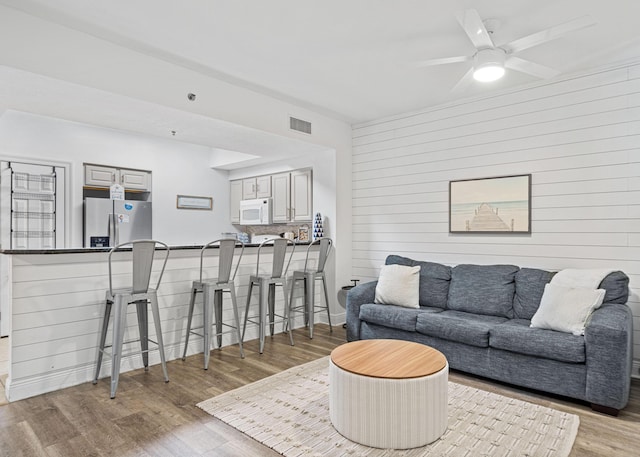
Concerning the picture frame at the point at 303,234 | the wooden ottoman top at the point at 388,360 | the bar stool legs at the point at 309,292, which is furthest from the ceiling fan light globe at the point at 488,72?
the picture frame at the point at 303,234

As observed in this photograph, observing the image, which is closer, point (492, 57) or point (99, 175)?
point (492, 57)

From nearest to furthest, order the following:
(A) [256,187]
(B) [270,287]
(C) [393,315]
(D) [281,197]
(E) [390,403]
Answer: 1. (E) [390,403]
2. (C) [393,315]
3. (B) [270,287]
4. (D) [281,197]
5. (A) [256,187]

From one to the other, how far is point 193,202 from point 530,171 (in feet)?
16.5

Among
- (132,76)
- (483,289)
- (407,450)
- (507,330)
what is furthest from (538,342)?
(132,76)

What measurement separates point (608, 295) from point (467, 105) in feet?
7.90

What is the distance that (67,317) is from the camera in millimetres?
3213

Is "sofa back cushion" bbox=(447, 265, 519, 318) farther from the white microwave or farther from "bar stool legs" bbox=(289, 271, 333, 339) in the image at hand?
the white microwave

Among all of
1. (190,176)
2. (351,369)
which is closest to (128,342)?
(351,369)

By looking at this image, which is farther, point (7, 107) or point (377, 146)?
point (377, 146)

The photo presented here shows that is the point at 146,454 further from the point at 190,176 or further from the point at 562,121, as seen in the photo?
the point at 190,176

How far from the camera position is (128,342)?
3.51m

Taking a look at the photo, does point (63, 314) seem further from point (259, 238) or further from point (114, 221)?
point (259, 238)

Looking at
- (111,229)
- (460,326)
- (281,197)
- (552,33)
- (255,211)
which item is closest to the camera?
(552,33)

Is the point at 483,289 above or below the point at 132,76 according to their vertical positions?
below
